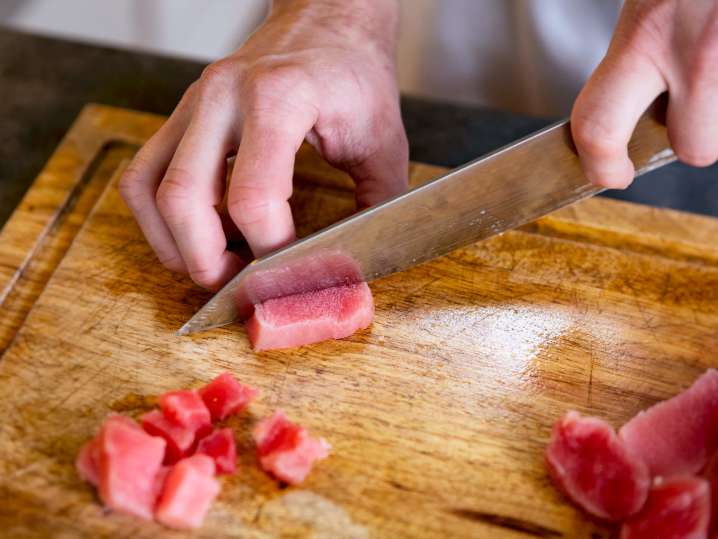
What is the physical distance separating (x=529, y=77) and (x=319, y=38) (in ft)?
3.79

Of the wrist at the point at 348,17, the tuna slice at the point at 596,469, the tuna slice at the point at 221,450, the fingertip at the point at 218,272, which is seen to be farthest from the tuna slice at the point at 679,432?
the wrist at the point at 348,17

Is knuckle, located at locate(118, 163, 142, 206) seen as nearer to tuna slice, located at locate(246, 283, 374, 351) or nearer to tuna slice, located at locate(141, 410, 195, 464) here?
tuna slice, located at locate(246, 283, 374, 351)

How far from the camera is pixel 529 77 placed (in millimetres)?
3193

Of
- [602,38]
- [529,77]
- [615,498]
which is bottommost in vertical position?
[615,498]

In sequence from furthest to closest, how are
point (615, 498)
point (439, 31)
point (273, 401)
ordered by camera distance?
point (439, 31)
point (273, 401)
point (615, 498)

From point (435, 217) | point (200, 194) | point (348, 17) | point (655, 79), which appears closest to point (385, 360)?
point (435, 217)

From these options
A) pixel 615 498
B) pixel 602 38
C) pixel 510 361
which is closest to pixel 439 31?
pixel 602 38

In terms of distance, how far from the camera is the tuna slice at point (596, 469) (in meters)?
1.82

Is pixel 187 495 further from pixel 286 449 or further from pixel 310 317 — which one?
pixel 310 317

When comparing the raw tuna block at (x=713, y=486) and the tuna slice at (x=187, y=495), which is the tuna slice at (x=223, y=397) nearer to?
the tuna slice at (x=187, y=495)

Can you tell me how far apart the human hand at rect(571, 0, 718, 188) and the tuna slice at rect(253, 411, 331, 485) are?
93 cm

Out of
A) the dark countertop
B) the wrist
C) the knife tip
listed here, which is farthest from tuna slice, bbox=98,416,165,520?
the wrist

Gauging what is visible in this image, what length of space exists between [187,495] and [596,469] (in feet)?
2.93

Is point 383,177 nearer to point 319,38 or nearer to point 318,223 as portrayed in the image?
point 318,223
